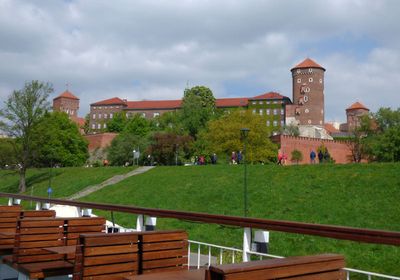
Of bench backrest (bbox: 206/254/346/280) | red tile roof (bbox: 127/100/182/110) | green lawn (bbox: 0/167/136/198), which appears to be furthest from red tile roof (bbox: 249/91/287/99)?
bench backrest (bbox: 206/254/346/280)

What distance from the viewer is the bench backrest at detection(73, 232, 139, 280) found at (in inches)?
143

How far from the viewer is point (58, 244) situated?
5156 mm

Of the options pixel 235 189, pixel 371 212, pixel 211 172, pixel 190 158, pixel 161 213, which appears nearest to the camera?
pixel 161 213

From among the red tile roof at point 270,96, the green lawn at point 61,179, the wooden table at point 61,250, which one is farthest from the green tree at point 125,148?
the wooden table at point 61,250

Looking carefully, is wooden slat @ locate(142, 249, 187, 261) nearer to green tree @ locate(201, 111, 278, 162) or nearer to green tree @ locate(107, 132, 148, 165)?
green tree @ locate(201, 111, 278, 162)

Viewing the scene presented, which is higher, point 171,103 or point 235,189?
point 171,103

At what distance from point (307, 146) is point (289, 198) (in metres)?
51.3

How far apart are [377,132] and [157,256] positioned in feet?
241

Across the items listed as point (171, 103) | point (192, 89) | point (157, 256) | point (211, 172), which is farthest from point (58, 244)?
point (171, 103)

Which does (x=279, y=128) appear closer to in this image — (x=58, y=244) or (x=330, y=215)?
(x=330, y=215)

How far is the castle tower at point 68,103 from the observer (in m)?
138

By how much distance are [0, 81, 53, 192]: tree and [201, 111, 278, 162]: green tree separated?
65.4 ft

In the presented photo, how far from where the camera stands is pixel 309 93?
103375 mm

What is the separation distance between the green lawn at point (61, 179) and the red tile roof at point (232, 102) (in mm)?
76343
